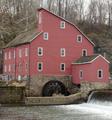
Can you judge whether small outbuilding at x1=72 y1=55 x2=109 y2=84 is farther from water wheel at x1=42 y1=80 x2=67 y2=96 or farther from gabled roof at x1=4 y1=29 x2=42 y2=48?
gabled roof at x1=4 y1=29 x2=42 y2=48

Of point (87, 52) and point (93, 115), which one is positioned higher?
point (87, 52)

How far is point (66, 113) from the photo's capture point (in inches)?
1756

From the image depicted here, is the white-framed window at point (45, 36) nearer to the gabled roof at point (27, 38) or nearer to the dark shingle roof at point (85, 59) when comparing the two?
the gabled roof at point (27, 38)

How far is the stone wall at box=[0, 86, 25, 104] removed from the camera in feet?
179

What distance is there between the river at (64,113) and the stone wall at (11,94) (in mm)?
4243

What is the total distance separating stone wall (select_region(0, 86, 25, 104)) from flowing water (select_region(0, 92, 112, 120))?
167 inches

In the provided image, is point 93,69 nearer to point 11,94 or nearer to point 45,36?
point 45,36

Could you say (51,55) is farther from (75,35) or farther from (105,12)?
(105,12)

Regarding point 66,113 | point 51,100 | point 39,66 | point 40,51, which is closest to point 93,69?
point 51,100

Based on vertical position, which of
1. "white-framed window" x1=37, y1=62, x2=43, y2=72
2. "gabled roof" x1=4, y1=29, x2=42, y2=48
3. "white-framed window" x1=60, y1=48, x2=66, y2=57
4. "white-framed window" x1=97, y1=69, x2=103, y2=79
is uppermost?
"gabled roof" x1=4, y1=29, x2=42, y2=48

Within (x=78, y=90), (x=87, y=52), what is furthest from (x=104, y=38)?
(x=78, y=90)

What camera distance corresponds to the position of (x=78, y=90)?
192ft

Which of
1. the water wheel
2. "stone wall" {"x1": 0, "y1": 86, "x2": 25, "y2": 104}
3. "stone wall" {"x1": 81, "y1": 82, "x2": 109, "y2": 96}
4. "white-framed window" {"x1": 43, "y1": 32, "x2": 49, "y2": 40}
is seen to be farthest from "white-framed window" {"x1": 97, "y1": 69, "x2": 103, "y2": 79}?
"stone wall" {"x1": 0, "y1": 86, "x2": 25, "y2": 104}

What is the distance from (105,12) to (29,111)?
6399cm
